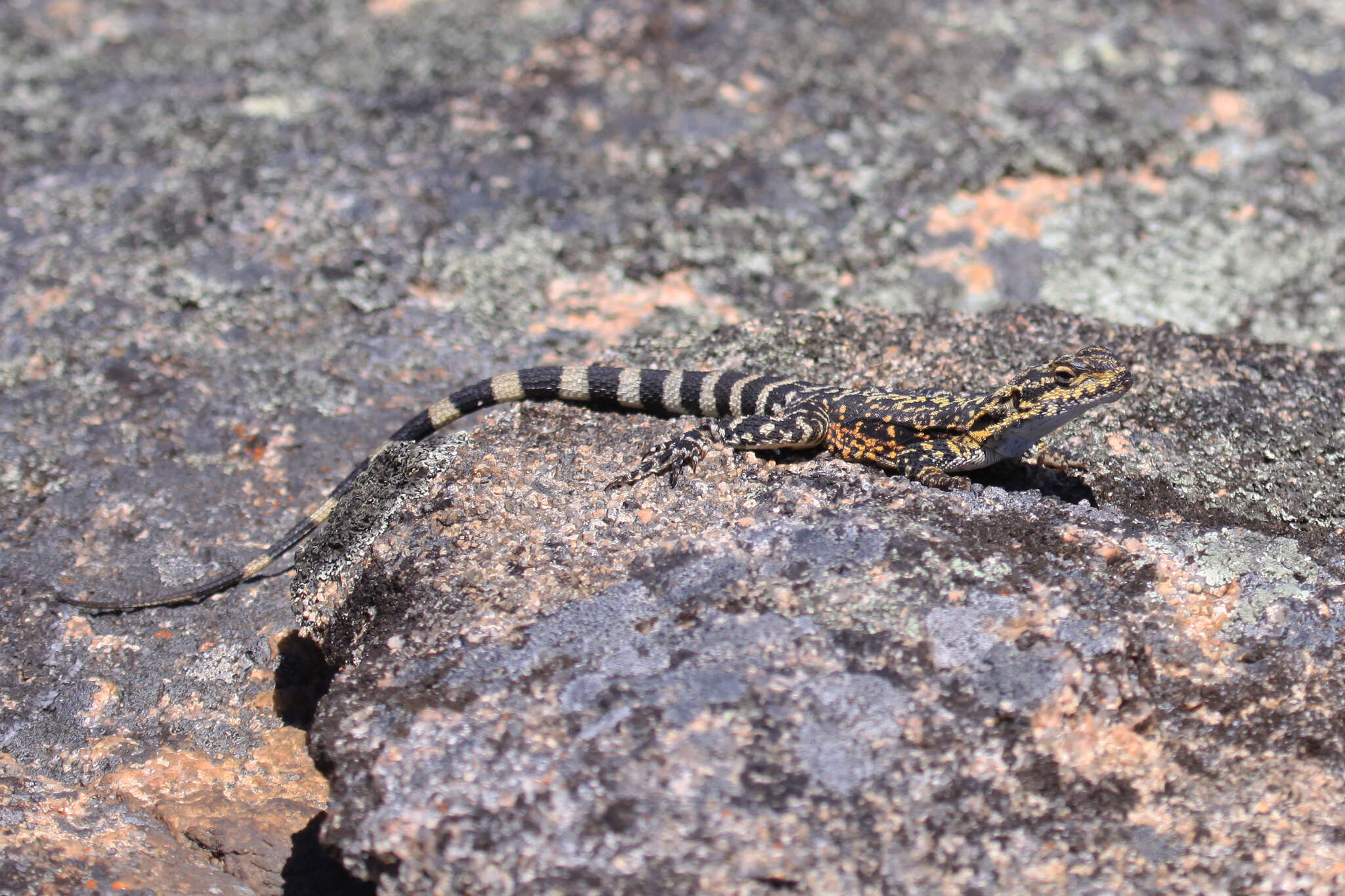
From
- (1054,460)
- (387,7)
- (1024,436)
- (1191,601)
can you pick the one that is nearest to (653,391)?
(1024,436)

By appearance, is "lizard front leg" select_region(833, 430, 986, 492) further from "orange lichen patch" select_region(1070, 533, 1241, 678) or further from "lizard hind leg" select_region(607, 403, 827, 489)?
"orange lichen patch" select_region(1070, 533, 1241, 678)

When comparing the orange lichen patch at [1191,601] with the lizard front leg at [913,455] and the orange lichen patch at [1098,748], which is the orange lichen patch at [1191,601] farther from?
the lizard front leg at [913,455]

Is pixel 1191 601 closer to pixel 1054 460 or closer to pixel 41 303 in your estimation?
pixel 1054 460

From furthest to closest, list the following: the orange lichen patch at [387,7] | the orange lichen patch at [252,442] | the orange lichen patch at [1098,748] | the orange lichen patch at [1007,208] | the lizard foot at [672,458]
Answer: the orange lichen patch at [387,7], the orange lichen patch at [1007,208], the orange lichen patch at [252,442], the lizard foot at [672,458], the orange lichen patch at [1098,748]

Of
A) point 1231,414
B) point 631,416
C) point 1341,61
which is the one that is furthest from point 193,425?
point 1341,61

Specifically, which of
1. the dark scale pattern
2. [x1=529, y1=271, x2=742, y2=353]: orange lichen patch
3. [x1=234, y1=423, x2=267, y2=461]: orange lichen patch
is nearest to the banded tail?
the dark scale pattern

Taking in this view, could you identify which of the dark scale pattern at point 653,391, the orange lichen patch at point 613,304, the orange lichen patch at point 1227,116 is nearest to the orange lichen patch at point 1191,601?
the dark scale pattern at point 653,391
